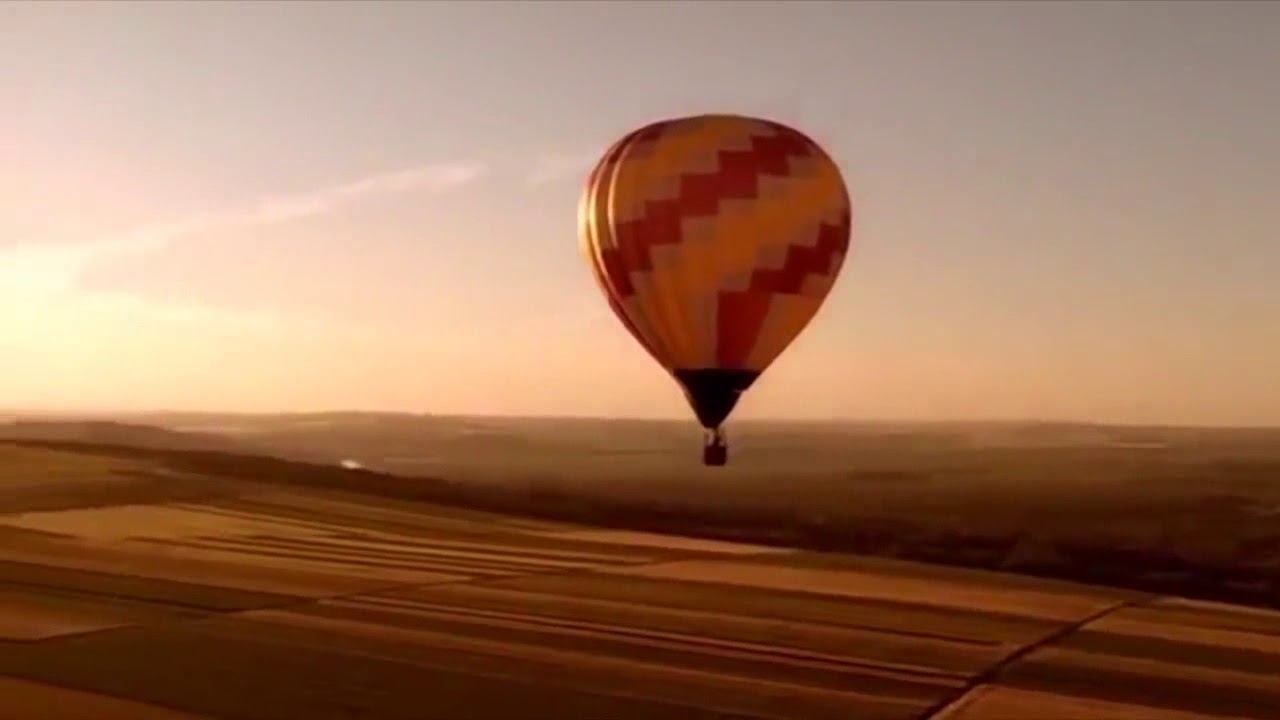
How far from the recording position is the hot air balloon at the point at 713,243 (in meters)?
18.6

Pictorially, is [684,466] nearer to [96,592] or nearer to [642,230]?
[642,230]

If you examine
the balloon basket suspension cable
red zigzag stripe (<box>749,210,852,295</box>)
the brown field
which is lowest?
the brown field

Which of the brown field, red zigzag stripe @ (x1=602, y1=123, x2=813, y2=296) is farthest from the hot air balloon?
the brown field

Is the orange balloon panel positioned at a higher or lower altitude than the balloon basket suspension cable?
higher

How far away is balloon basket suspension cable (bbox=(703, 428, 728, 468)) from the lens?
1841cm

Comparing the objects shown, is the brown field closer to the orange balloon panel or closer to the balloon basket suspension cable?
the balloon basket suspension cable

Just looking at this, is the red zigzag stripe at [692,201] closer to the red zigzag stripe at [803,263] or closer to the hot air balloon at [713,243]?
the hot air balloon at [713,243]

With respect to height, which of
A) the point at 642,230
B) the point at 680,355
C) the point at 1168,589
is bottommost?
the point at 1168,589

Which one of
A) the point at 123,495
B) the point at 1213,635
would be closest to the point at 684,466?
the point at 123,495

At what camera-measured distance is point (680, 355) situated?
18.9 meters

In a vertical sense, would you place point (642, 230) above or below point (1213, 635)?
above

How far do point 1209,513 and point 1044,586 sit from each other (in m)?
24.6

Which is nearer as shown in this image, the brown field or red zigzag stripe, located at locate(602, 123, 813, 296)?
the brown field

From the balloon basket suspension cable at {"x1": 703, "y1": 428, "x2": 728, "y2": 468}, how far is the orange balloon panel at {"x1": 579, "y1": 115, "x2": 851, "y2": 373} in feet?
2.50
